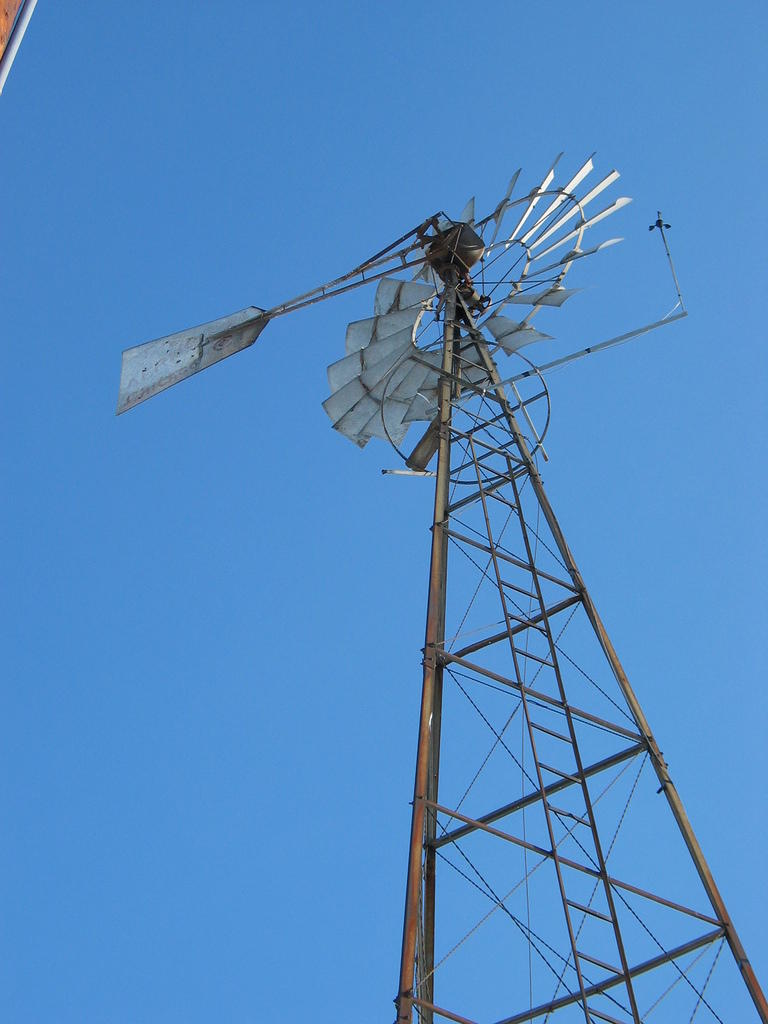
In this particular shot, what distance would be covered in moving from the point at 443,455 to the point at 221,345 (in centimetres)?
423

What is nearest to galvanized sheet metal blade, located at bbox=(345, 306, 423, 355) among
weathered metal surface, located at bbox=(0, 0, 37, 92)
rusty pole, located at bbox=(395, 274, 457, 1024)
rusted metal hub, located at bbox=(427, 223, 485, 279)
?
rusted metal hub, located at bbox=(427, 223, 485, 279)

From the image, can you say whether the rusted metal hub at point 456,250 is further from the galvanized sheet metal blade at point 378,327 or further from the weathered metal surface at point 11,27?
the weathered metal surface at point 11,27

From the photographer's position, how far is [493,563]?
1350cm

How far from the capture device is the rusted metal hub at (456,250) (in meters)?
17.2

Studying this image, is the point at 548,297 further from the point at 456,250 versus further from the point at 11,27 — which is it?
the point at 11,27

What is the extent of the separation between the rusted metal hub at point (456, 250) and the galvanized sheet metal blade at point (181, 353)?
2415mm

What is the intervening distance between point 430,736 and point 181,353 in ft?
23.2

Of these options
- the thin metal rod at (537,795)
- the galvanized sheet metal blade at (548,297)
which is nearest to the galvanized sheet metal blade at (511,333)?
the galvanized sheet metal blade at (548,297)

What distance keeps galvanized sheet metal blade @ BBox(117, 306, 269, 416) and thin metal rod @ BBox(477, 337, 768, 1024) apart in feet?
12.0

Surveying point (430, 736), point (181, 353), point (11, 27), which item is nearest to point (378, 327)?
point (181, 353)

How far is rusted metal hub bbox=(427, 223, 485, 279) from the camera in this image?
17.2m

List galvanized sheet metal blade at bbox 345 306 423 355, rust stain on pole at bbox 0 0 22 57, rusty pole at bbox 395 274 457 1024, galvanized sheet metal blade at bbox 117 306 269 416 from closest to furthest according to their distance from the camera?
rust stain on pole at bbox 0 0 22 57, rusty pole at bbox 395 274 457 1024, galvanized sheet metal blade at bbox 117 306 269 416, galvanized sheet metal blade at bbox 345 306 423 355

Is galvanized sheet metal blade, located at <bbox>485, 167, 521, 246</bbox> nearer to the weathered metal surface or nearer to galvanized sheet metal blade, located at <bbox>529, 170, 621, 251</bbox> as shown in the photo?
galvanized sheet metal blade, located at <bbox>529, 170, 621, 251</bbox>

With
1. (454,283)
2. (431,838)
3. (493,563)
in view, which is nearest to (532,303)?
(454,283)
